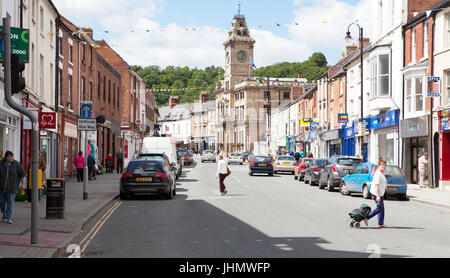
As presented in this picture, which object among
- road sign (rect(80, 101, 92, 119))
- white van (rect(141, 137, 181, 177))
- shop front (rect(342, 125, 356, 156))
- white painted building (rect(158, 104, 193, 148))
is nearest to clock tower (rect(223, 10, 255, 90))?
white painted building (rect(158, 104, 193, 148))

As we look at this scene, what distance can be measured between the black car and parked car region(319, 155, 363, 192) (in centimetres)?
881

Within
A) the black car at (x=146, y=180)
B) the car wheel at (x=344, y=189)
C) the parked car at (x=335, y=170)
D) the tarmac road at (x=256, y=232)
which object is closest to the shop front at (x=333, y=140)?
the parked car at (x=335, y=170)

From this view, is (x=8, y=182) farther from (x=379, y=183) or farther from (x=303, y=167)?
(x=303, y=167)

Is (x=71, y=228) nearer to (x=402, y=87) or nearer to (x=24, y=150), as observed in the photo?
(x=24, y=150)

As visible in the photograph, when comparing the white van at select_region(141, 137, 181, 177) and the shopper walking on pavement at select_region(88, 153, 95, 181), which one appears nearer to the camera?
the shopper walking on pavement at select_region(88, 153, 95, 181)

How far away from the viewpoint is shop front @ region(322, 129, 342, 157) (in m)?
53.1

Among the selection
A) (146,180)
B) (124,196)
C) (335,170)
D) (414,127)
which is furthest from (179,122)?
(146,180)

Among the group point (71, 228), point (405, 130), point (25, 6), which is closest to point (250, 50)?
point (405, 130)

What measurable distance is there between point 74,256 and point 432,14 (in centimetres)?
2477

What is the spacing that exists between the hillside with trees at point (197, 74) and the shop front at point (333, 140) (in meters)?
40.0

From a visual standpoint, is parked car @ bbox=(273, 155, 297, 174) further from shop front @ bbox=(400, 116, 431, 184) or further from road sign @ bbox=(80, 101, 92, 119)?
road sign @ bbox=(80, 101, 92, 119)

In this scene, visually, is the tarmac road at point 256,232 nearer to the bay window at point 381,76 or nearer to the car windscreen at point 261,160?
the bay window at point 381,76

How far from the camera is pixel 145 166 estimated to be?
22094 millimetres

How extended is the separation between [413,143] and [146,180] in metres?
17.6
